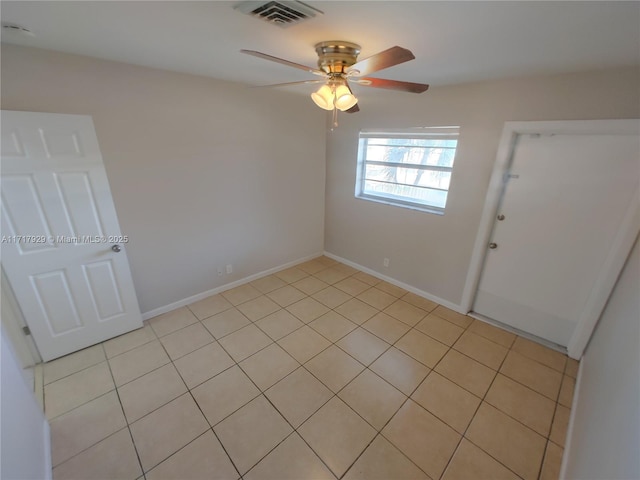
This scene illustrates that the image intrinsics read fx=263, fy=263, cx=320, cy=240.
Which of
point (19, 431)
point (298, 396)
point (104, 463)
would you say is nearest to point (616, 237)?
point (298, 396)

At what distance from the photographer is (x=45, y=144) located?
1.88m

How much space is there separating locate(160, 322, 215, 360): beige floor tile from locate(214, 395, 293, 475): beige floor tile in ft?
2.74

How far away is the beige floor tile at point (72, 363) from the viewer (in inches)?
83.0

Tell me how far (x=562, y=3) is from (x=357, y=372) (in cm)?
244

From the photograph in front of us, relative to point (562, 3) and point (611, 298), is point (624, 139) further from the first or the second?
point (562, 3)

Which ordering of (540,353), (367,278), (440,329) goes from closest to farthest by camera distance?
(540,353) < (440,329) < (367,278)

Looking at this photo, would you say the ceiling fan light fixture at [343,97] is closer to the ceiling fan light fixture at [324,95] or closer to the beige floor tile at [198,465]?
the ceiling fan light fixture at [324,95]

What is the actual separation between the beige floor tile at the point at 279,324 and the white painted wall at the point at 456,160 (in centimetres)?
150

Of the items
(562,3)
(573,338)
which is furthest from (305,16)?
(573,338)

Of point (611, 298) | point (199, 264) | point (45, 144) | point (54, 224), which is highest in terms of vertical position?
point (45, 144)

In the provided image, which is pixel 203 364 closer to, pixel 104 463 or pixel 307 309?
pixel 104 463

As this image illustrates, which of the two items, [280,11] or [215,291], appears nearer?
[280,11]

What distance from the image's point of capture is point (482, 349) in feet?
8.11

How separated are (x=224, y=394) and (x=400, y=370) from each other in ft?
4.67
